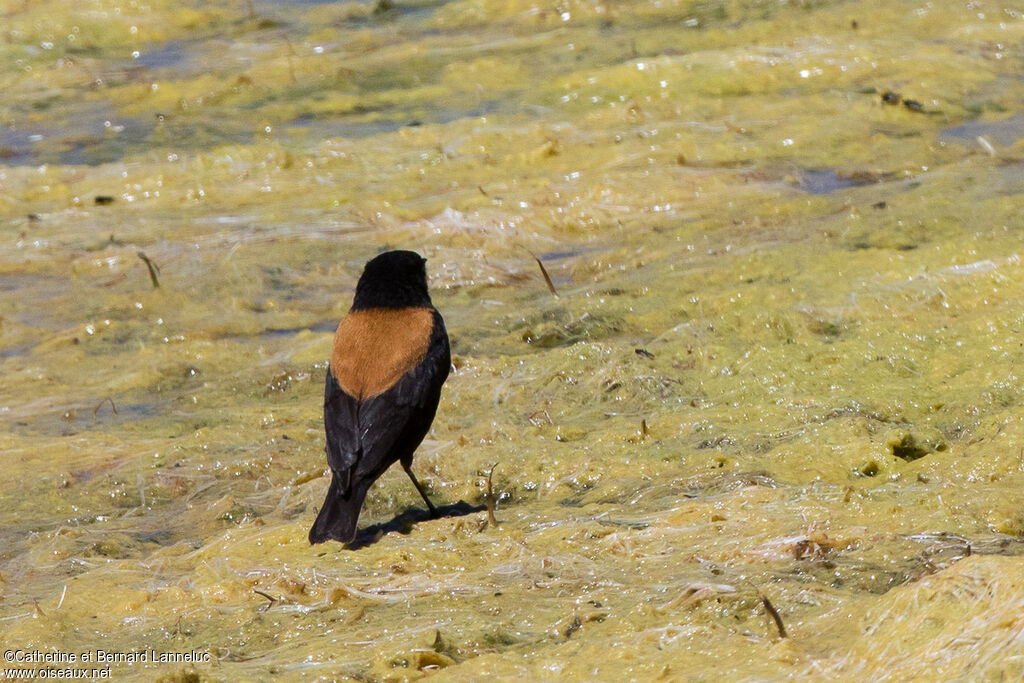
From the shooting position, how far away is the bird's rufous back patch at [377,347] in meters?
5.07

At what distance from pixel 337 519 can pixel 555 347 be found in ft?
7.61

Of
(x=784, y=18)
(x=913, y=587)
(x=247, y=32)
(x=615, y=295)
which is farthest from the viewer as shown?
(x=247, y=32)

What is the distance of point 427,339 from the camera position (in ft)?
17.4

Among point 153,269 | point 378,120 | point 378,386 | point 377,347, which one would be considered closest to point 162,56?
point 378,120

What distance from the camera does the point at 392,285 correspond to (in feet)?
18.2

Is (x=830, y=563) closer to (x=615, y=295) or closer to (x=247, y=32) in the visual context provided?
(x=615, y=295)

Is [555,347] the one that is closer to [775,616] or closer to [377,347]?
[377,347]

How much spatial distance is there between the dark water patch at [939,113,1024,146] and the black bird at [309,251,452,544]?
5.34m

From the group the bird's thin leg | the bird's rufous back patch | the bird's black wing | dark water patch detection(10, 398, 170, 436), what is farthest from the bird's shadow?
dark water patch detection(10, 398, 170, 436)

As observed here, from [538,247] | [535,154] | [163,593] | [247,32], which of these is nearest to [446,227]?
[538,247]

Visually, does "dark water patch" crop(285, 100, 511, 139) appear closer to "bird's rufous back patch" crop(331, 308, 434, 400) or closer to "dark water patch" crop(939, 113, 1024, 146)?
"dark water patch" crop(939, 113, 1024, 146)

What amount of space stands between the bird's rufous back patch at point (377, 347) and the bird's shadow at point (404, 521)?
51 cm

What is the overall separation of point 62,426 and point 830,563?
417 centimetres

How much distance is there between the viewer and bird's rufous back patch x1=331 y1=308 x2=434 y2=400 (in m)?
5.07
